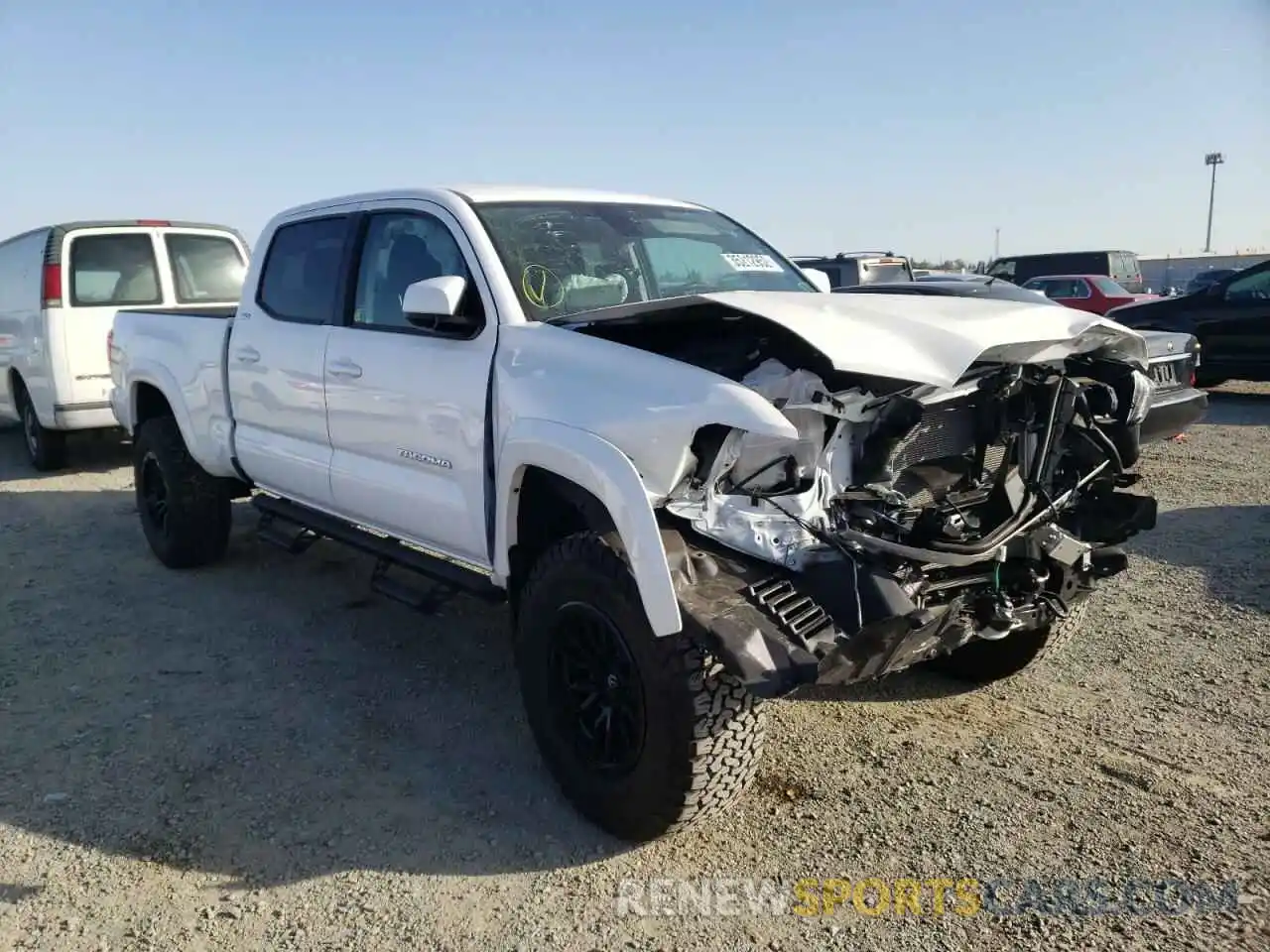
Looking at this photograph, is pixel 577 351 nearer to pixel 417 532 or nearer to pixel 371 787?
pixel 417 532

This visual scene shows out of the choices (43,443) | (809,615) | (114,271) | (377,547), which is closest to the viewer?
(809,615)

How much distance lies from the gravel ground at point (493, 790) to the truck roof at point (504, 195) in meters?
2.04

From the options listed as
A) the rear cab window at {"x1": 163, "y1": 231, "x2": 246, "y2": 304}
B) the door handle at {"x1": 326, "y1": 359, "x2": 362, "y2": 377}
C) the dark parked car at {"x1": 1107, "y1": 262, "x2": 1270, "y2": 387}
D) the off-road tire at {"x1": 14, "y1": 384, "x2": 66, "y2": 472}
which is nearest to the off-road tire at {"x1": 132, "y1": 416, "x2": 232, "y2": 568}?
the door handle at {"x1": 326, "y1": 359, "x2": 362, "y2": 377}

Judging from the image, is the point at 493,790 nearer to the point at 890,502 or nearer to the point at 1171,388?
the point at 890,502

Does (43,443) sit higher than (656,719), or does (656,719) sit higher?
(656,719)

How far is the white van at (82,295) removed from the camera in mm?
8750

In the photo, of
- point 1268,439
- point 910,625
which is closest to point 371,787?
point 910,625

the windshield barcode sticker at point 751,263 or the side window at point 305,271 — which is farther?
the side window at point 305,271

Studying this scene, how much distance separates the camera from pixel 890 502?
10.3 feet

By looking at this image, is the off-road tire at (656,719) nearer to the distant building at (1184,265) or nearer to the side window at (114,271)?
the side window at (114,271)

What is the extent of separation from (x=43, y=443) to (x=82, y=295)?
1417 millimetres

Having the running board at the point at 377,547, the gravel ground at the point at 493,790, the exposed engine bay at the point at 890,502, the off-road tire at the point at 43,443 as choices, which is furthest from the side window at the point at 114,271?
the exposed engine bay at the point at 890,502

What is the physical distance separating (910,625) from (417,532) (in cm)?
207

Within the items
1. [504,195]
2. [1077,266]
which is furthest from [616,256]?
[1077,266]
